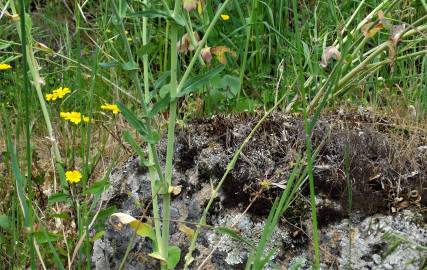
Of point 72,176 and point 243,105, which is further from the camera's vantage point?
point 243,105

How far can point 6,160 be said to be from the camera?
206 cm

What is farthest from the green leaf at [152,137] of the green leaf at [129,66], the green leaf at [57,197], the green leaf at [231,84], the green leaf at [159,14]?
the green leaf at [231,84]

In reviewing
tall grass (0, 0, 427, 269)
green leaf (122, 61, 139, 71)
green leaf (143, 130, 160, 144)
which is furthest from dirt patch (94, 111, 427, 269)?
green leaf (122, 61, 139, 71)

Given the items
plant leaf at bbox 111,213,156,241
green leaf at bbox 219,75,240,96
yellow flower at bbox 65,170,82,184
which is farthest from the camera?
green leaf at bbox 219,75,240,96

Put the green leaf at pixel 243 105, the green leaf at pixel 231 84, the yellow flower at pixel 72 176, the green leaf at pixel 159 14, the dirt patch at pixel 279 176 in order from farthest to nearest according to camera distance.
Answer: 1. the green leaf at pixel 243 105
2. the green leaf at pixel 231 84
3. the yellow flower at pixel 72 176
4. the dirt patch at pixel 279 176
5. the green leaf at pixel 159 14

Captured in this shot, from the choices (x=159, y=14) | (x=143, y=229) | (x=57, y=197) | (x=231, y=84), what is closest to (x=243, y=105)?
(x=231, y=84)

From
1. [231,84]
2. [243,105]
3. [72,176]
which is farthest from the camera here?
[243,105]

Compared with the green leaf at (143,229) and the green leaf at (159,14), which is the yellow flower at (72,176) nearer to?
the green leaf at (143,229)

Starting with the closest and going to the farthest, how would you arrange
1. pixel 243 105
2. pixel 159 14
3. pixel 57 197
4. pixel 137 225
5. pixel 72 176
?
pixel 159 14, pixel 137 225, pixel 57 197, pixel 72 176, pixel 243 105

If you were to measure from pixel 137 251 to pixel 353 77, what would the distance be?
1.01 meters

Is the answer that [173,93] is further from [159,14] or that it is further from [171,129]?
[159,14]

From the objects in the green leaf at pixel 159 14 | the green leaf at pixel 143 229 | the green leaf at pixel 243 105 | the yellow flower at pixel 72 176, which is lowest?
the green leaf at pixel 243 105

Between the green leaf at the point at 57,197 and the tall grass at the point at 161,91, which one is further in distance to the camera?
the green leaf at the point at 57,197

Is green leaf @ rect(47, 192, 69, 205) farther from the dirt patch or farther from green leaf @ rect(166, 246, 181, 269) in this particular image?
green leaf @ rect(166, 246, 181, 269)
